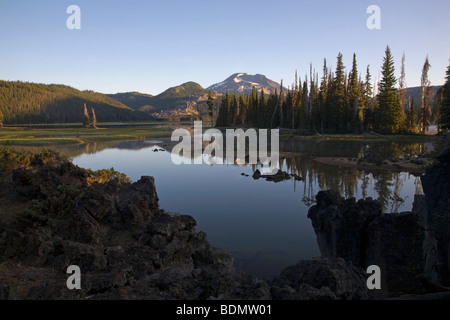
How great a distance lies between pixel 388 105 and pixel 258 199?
179 feet

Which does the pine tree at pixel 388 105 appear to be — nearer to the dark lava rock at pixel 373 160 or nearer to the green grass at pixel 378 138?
the green grass at pixel 378 138

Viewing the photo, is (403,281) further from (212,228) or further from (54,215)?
(54,215)

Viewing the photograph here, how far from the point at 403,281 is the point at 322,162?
2719 centimetres

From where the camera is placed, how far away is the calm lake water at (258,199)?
11995 mm

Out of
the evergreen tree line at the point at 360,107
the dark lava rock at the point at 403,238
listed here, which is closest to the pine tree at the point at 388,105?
the evergreen tree line at the point at 360,107

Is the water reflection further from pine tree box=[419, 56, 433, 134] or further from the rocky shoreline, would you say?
pine tree box=[419, 56, 433, 134]

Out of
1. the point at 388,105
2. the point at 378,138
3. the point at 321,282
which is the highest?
the point at 388,105

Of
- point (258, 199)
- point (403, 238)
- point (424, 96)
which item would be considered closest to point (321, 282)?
point (403, 238)

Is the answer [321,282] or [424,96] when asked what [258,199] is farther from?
[424,96]

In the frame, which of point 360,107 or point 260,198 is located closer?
point 260,198

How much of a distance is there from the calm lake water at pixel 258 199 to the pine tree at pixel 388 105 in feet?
123

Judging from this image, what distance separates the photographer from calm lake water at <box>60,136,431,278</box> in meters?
12.0

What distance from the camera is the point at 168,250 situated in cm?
943

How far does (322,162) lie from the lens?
34.8 m
